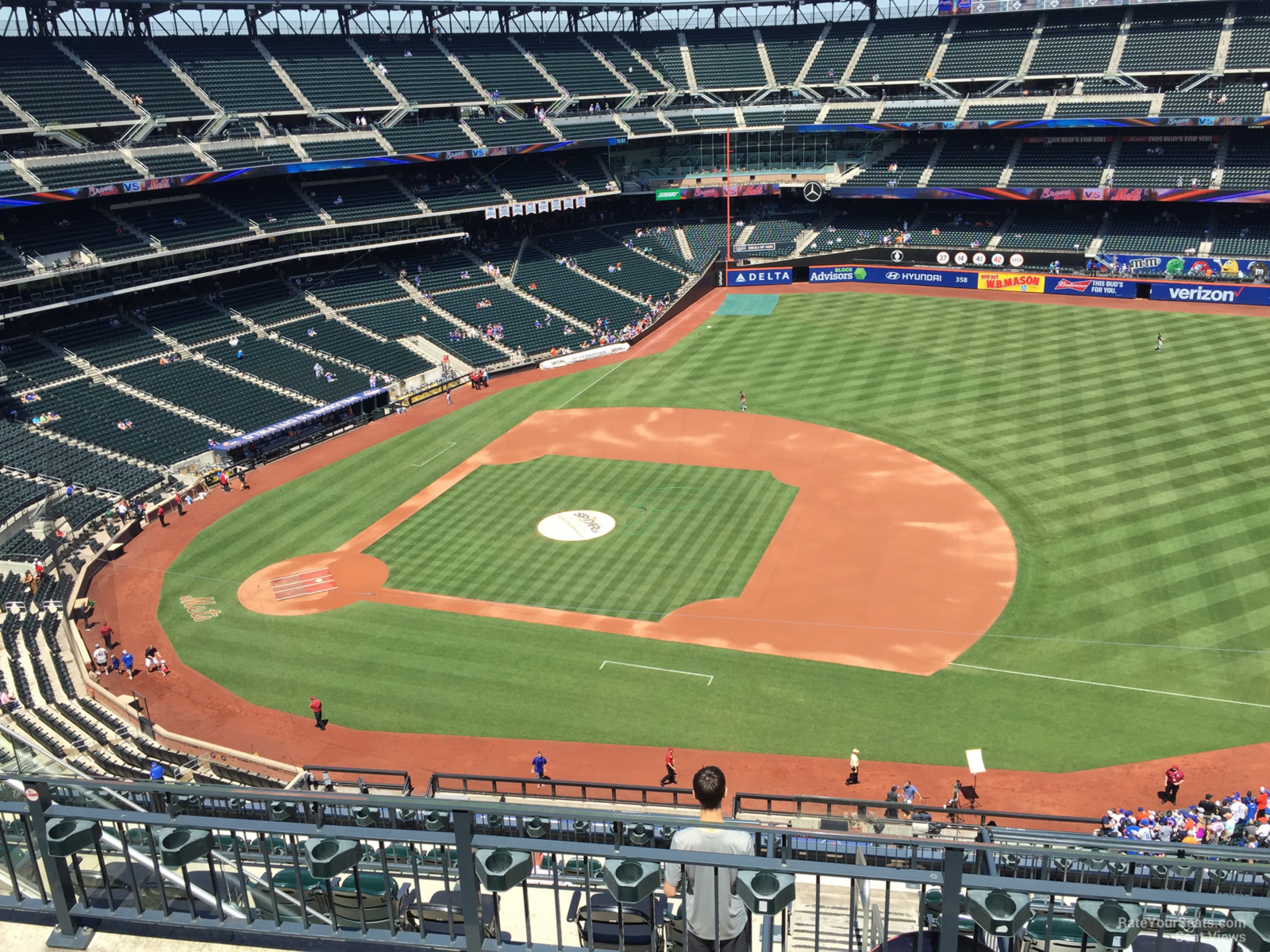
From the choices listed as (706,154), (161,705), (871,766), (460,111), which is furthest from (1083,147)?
(161,705)

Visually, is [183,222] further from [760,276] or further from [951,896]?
[951,896]

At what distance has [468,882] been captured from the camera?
7828 mm

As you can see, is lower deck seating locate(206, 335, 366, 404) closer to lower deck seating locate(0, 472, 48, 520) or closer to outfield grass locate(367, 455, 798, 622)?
outfield grass locate(367, 455, 798, 622)

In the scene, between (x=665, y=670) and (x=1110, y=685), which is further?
(x=665, y=670)

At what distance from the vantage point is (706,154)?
91188 millimetres

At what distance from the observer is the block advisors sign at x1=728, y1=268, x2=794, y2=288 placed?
82500 mm

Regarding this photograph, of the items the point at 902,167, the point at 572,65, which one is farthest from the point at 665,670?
the point at 572,65

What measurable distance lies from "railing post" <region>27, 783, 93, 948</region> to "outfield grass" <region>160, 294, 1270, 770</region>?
69.5 feet

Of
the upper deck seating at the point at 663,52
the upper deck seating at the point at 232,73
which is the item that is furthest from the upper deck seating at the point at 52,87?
the upper deck seating at the point at 663,52

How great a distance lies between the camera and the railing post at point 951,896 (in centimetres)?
690

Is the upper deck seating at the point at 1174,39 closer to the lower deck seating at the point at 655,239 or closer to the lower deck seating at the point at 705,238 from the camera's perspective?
the lower deck seating at the point at 705,238

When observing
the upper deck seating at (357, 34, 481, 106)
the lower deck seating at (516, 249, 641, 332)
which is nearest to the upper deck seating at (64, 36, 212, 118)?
the upper deck seating at (357, 34, 481, 106)

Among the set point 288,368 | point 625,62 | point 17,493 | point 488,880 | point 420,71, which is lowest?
point 17,493

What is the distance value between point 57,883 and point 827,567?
3194cm
